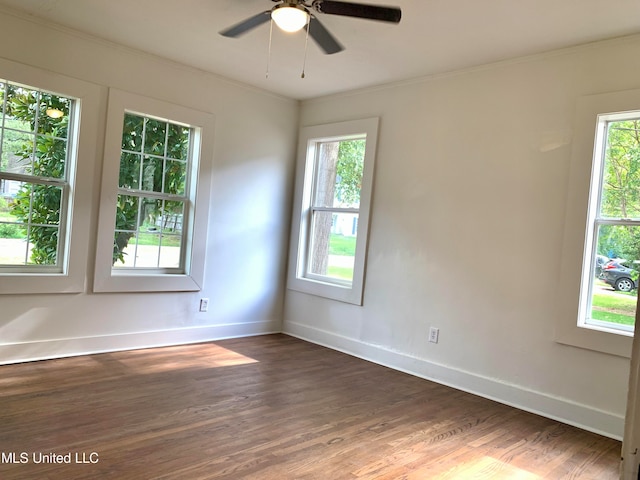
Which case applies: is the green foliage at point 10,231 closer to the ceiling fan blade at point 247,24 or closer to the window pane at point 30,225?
the window pane at point 30,225

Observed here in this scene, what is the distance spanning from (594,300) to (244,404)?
7.87ft

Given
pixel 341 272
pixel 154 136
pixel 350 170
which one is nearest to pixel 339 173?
pixel 350 170

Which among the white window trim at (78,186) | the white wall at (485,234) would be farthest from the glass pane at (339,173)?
the white window trim at (78,186)

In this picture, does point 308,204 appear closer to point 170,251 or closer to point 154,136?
point 170,251

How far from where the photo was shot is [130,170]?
A: 4172mm

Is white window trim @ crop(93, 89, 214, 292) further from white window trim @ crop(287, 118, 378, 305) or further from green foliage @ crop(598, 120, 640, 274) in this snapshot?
green foliage @ crop(598, 120, 640, 274)

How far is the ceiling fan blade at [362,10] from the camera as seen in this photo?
7.95 ft

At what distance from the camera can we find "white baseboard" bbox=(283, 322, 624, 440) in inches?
123

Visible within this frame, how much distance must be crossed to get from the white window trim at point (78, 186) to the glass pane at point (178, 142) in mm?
671

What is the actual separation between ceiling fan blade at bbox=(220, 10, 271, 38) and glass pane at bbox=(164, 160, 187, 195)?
5.87 ft

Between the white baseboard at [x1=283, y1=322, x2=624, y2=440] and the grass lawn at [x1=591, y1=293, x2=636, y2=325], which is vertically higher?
the grass lawn at [x1=591, y1=293, x2=636, y2=325]

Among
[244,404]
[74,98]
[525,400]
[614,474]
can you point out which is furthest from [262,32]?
[614,474]

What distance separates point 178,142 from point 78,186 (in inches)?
39.4

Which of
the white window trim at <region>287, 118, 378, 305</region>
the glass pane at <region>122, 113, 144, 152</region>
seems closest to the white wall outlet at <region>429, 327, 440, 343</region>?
the white window trim at <region>287, 118, 378, 305</region>
